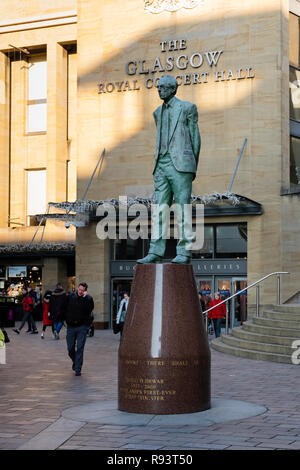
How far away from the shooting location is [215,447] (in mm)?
7176

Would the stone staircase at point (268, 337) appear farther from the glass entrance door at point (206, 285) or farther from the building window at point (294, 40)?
the building window at point (294, 40)

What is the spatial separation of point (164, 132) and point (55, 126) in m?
31.1

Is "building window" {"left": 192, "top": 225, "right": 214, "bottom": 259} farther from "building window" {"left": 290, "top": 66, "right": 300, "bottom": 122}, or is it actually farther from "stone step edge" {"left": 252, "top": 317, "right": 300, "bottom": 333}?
"stone step edge" {"left": 252, "top": 317, "right": 300, "bottom": 333}

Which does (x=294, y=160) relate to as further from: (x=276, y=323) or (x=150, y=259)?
(x=150, y=259)

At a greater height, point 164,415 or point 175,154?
point 175,154

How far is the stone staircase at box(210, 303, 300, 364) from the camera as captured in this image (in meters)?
15.7

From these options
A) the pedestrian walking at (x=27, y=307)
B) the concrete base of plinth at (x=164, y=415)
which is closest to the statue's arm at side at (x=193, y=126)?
the concrete base of plinth at (x=164, y=415)

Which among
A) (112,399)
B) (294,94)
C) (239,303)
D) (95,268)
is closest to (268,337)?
(112,399)

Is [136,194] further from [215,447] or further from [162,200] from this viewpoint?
[215,447]

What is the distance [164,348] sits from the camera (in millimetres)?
9016

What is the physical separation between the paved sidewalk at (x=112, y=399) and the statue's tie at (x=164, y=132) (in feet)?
12.1

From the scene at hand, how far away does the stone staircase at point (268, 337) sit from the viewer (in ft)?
51.6

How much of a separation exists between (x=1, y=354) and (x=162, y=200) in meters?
8.28

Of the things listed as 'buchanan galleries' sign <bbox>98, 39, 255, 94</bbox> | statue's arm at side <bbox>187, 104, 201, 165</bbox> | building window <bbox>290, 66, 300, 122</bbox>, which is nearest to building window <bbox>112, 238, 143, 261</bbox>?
'buchanan galleries' sign <bbox>98, 39, 255, 94</bbox>
